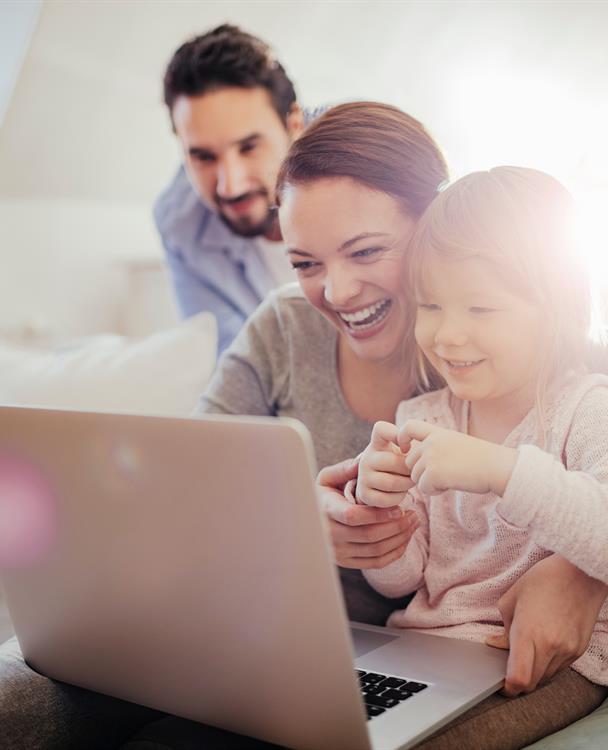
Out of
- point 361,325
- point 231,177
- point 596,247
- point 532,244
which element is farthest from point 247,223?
point 532,244

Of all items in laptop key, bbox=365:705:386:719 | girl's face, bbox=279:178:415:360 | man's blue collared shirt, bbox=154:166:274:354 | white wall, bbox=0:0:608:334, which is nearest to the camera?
laptop key, bbox=365:705:386:719

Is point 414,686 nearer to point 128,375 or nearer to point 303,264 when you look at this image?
point 303,264

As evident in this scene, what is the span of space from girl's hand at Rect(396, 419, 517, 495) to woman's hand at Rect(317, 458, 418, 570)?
0.45 ft

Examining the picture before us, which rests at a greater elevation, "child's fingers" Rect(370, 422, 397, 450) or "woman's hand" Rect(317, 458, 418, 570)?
"child's fingers" Rect(370, 422, 397, 450)

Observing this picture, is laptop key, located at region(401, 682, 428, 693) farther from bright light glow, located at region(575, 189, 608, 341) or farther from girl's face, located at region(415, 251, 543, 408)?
bright light glow, located at region(575, 189, 608, 341)

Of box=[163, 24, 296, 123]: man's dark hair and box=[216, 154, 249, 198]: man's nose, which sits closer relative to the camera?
box=[163, 24, 296, 123]: man's dark hair

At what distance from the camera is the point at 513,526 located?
950 mm

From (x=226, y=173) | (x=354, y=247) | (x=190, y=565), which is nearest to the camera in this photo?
(x=190, y=565)

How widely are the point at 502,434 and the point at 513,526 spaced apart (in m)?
0.10

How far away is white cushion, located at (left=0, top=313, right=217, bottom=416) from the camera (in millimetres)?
1616

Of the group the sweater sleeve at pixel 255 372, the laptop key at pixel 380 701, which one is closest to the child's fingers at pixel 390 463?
the laptop key at pixel 380 701

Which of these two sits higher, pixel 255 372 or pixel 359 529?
pixel 255 372

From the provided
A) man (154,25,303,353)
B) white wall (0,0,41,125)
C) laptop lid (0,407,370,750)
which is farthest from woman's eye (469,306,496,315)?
white wall (0,0,41,125)

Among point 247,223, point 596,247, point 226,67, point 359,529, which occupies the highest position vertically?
point 226,67
